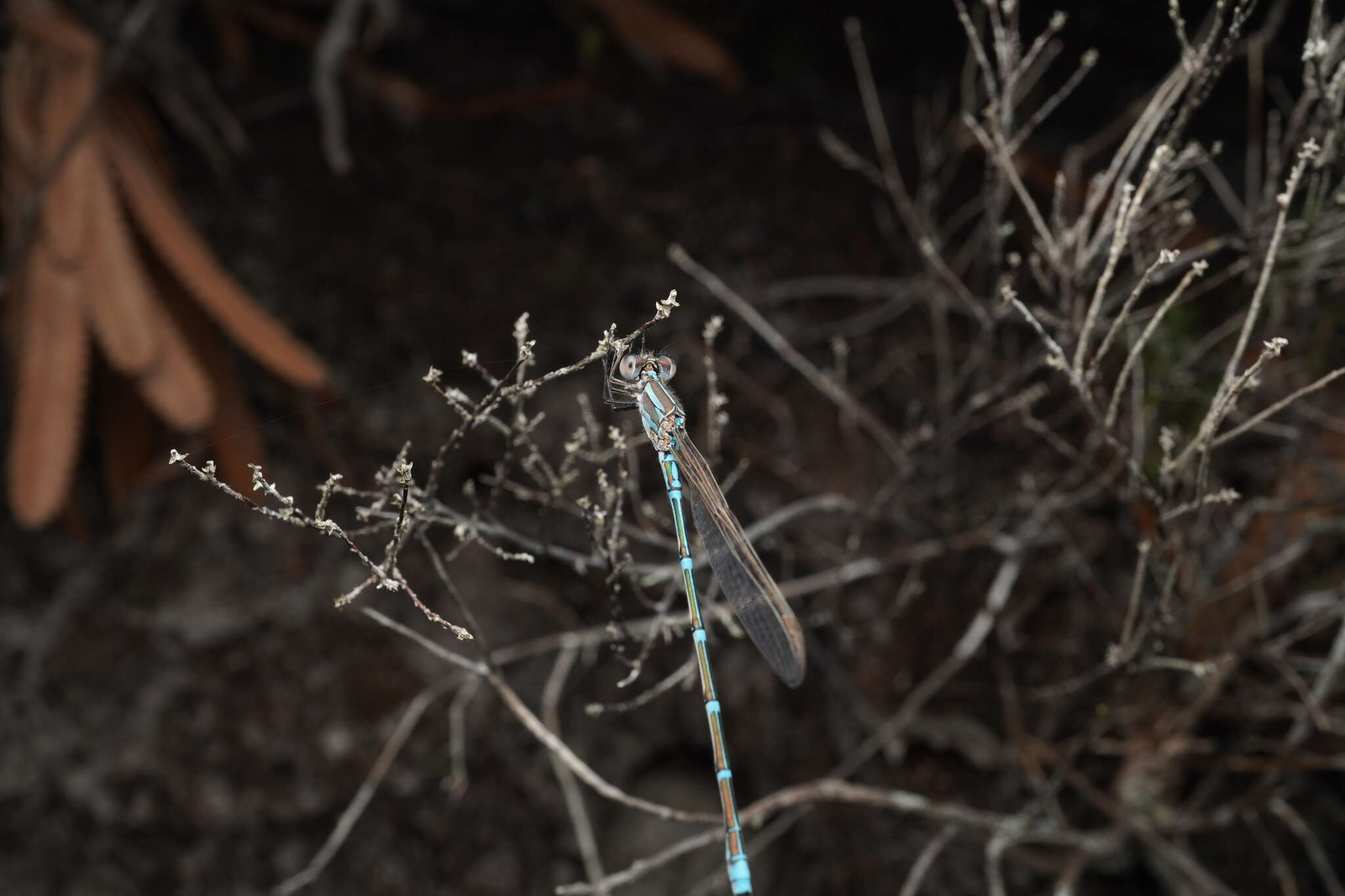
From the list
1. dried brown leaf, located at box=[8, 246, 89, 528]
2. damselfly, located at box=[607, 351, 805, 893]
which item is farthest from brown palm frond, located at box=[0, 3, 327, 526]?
damselfly, located at box=[607, 351, 805, 893]

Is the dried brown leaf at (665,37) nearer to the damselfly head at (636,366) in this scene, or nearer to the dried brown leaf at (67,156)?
the dried brown leaf at (67,156)

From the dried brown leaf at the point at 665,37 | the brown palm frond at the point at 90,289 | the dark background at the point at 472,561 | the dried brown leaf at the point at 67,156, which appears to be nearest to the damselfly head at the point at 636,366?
the dark background at the point at 472,561

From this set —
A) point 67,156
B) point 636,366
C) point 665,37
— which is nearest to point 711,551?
point 636,366

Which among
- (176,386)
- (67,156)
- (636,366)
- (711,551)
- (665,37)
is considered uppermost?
(665,37)

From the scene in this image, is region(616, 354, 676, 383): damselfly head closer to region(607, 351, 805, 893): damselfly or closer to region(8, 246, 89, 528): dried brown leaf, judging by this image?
region(607, 351, 805, 893): damselfly

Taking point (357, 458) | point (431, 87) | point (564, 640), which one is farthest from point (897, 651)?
point (431, 87)

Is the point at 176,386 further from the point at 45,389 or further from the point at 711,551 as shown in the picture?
the point at 711,551
